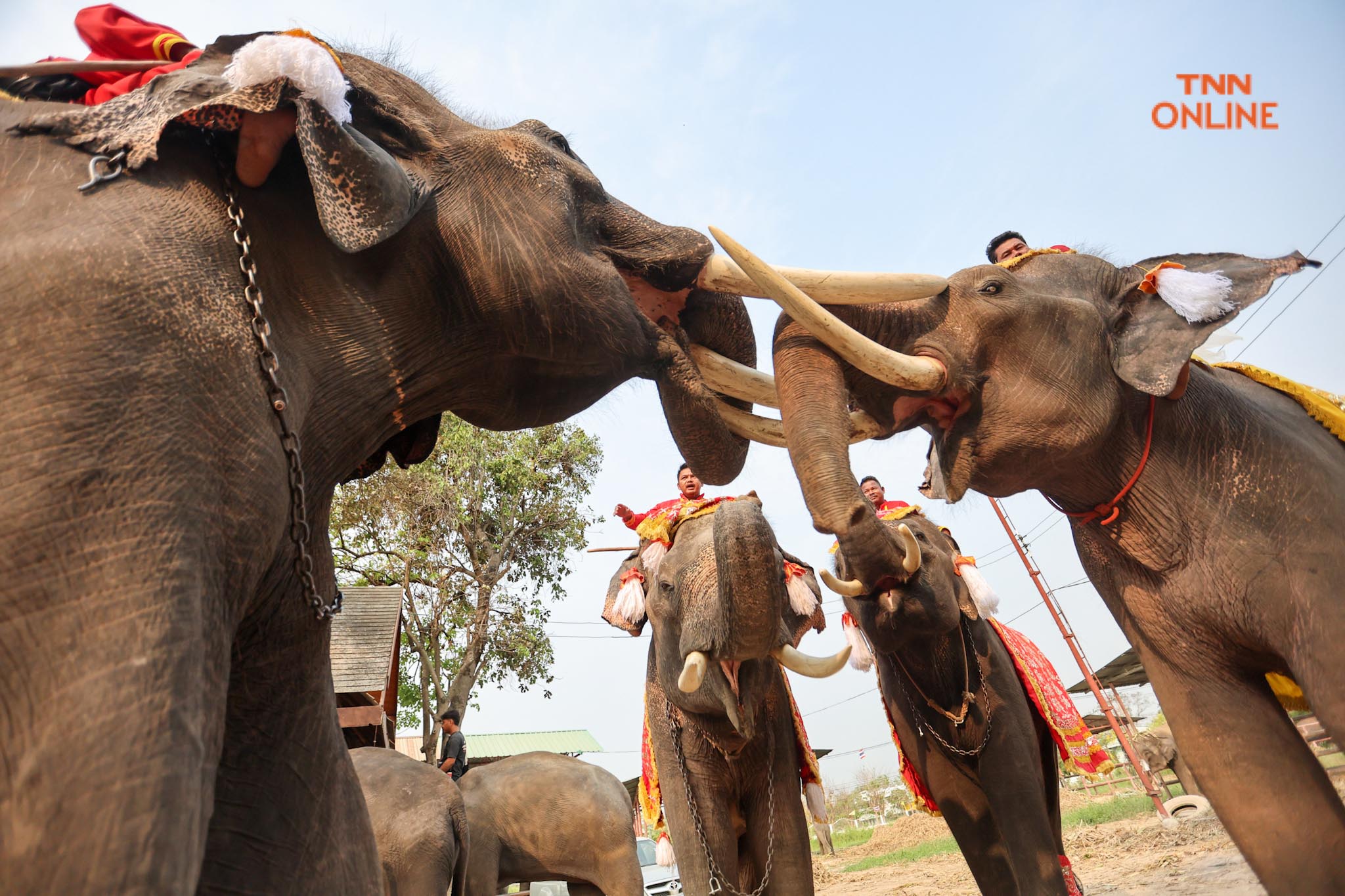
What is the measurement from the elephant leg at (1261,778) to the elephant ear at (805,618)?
87.8 inches

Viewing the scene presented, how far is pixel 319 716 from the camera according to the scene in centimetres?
194

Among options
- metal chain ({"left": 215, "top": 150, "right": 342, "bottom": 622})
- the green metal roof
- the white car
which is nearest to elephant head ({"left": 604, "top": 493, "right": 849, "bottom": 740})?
metal chain ({"left": 215, "top": 150, "right": 342, "bottom": 622})

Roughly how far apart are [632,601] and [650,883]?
38.5 ft

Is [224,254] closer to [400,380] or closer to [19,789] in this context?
[400,380]

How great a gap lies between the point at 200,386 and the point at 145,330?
0.11 m

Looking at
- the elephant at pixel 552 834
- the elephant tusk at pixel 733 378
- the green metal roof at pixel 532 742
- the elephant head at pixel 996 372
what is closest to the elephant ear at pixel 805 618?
the elephant head at pixel 996 372

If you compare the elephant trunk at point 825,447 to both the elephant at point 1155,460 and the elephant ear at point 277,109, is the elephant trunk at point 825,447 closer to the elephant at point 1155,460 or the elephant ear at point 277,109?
the elephant at point 1155,460

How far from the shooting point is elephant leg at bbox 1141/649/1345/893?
2.61 m

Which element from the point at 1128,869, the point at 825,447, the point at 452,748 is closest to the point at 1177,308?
the point at 825,447

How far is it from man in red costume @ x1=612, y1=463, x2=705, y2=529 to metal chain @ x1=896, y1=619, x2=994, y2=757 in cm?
157

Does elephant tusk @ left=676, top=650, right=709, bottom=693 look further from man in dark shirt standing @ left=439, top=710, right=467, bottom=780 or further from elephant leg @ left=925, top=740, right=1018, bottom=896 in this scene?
man in dark shirt standing @ left=439, top=710, right=467, bottom=780

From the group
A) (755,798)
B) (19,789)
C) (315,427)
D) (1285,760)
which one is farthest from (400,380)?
(755,798)

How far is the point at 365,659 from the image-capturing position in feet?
41.8

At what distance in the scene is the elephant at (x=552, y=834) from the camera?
7.85m
